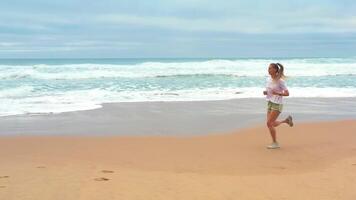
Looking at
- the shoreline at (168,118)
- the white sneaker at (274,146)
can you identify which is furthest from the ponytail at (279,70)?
the shoreline at (168,118)

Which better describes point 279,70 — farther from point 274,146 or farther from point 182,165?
point 182,165

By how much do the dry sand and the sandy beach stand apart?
0.03ft

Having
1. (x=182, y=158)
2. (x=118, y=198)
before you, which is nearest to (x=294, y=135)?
(x=182, y=158)

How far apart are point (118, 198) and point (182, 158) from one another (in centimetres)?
231

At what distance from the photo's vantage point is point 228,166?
639 centimetres

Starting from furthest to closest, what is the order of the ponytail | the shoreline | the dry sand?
the shoreline
the ponytail
the dry sand

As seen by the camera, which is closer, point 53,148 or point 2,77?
point 53,148

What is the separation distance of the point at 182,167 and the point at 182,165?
0.42ft

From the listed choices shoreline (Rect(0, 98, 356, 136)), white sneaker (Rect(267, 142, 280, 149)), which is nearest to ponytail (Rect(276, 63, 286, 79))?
white sneaker (Rect(267, 142, 280, 149))

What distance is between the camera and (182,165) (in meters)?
6.42

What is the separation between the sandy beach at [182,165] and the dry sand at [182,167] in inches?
0.4

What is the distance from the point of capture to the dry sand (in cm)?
492

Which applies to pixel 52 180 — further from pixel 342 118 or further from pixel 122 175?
pixel 342 118

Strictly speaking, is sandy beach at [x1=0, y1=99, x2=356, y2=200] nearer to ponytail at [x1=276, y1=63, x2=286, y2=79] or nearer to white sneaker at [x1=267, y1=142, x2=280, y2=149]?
white sneaker at [x1=267, y1=142, x2=280, y2=149]
